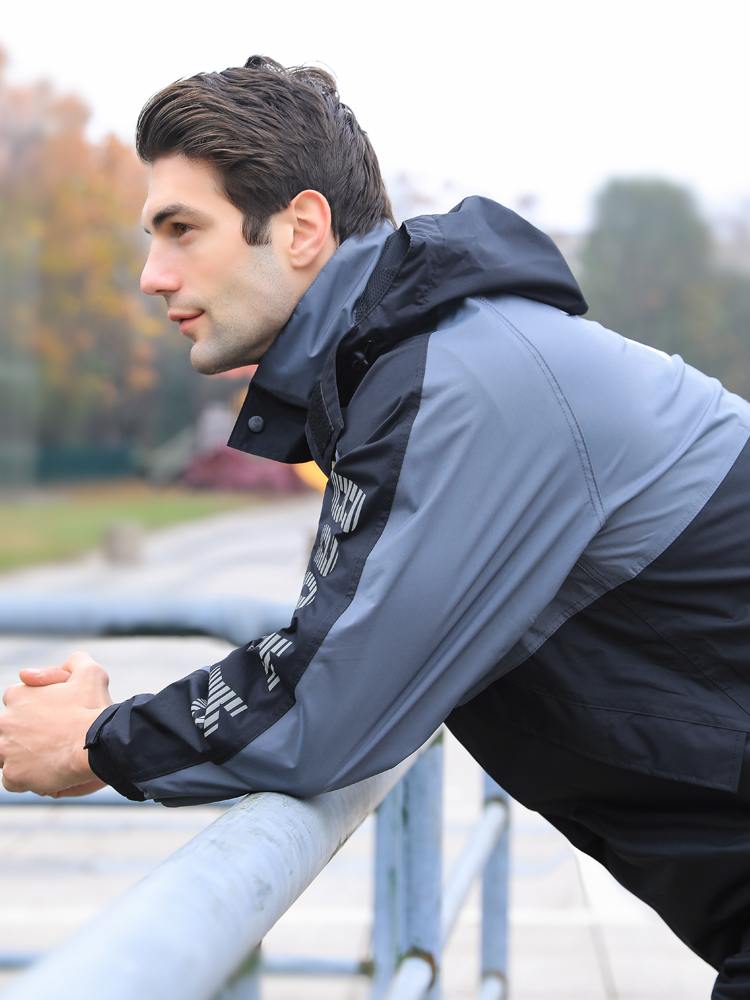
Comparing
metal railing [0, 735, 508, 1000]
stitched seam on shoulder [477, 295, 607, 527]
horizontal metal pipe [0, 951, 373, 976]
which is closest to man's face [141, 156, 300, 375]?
stitched seam on shoulder [477, 295, 607, 527]

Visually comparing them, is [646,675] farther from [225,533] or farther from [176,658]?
[225,533]

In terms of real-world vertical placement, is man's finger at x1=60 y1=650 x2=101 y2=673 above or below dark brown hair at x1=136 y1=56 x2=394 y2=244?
below

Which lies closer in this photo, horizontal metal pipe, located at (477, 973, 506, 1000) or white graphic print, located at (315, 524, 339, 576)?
white graphic print, located at (315, 524, 339, 576)

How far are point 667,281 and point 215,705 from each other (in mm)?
24086

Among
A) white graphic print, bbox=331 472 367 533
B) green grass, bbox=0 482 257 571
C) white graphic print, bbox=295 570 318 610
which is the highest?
white graphic print, bbox=331 472 367 533

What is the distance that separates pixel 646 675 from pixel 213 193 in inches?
34.9

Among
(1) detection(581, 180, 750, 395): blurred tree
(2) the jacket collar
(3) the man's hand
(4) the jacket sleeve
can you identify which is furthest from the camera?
(1) detection(581, 180, 750, 395): blurred tree

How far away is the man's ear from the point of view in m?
1.49

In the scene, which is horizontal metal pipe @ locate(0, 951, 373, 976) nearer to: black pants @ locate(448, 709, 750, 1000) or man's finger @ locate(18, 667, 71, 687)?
black pants @ locate(448, 709, 750, 1000)

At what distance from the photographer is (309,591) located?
1161mm

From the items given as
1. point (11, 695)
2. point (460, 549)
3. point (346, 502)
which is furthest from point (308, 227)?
point (11, 695)

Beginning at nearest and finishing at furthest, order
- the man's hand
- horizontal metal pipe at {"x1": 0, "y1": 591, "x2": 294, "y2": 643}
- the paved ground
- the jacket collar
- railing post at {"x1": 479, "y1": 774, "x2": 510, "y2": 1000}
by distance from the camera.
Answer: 1. the man's hand
2. the jacket collar
3. horizontal metal pipe at {"x1": 0, "y1": 591, "x2": 294, "y2": 643}
4. railing post at {"x1": 479, "y1": 774, "x2": 510, "y2": 1000}
5. the paved ground

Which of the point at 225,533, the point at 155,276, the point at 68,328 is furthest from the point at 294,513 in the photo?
the point at 155,276

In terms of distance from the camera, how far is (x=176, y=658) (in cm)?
627
